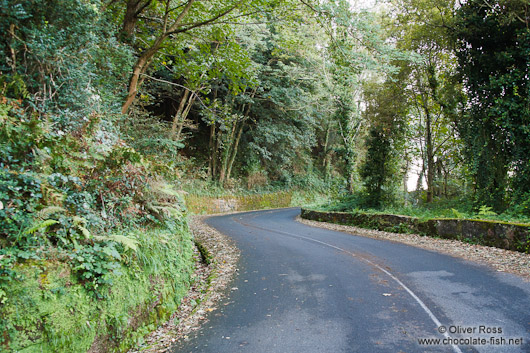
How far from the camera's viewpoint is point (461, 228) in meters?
11.5

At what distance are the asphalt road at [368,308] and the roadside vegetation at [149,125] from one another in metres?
1.46

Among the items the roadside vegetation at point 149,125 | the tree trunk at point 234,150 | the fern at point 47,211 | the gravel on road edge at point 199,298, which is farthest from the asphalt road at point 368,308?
the tree trunk at point 234,150

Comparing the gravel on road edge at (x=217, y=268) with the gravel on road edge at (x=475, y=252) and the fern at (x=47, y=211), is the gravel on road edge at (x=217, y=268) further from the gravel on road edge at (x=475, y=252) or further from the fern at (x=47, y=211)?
the fern at (x=47, y=211)

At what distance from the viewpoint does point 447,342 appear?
4.15m

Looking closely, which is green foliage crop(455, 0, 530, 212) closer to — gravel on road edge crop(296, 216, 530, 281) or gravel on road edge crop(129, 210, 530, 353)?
gravel on road edge crop(296, 216, 530, 281)

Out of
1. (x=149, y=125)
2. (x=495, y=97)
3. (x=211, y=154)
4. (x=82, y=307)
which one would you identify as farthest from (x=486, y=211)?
(x=211, y=154)

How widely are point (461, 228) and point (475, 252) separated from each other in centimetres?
196

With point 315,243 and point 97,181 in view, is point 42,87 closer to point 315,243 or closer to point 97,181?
point 97,181

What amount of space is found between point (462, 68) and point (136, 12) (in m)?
13.7

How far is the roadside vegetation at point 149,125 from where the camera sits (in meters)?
3.93

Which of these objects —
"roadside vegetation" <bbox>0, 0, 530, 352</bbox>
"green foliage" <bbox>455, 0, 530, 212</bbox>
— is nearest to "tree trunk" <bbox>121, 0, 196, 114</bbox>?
"roadside vegetation" <bbox>0, 0, 530, 352</bbox>

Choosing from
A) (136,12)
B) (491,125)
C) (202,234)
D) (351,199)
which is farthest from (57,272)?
(351,199)

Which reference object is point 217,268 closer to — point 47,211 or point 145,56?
point 47,211

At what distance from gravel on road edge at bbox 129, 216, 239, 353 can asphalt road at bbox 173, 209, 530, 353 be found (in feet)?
0.81
